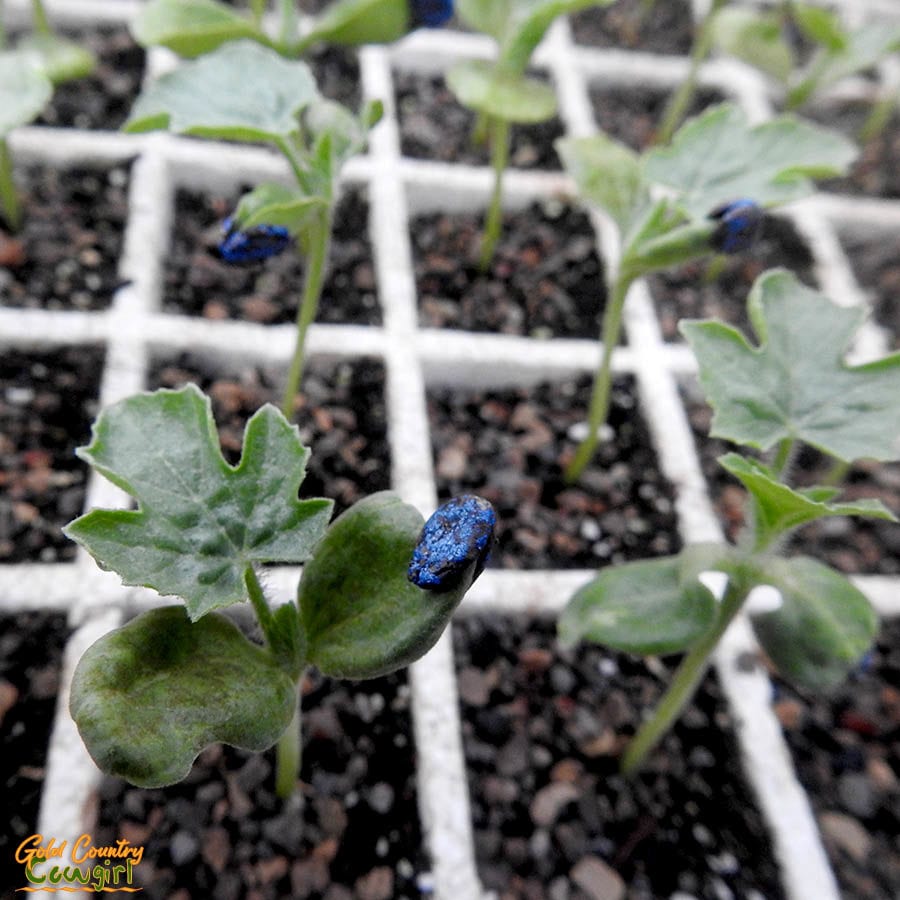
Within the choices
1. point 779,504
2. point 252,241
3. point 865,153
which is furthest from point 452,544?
point 865,153

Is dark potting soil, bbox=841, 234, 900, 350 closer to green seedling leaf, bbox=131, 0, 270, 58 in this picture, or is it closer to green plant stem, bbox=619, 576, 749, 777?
green plant stem, bbox=619, 576, 749, 777

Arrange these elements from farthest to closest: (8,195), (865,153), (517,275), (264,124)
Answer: (865,153), (517,275), (8,195), (264,124)

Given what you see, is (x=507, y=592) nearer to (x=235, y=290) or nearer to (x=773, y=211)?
(x=235, y=290)

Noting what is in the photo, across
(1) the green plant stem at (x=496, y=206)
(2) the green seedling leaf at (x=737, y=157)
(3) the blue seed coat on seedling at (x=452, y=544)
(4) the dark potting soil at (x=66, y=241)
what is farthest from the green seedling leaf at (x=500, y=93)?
(3) the blue seed coat on seedling at (x=452, y=544)

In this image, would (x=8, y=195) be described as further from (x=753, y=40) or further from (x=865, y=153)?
(x=865, y=153)

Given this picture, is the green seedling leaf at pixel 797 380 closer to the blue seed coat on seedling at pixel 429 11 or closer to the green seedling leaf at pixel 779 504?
the green seedling leaf at pixel 779 504
